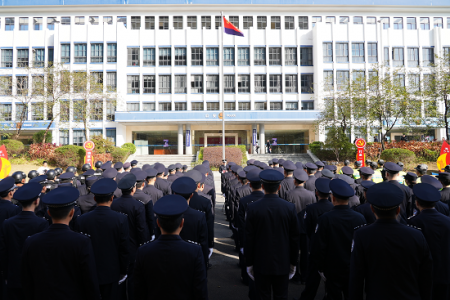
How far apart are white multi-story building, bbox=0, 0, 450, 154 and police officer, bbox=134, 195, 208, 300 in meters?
29.7

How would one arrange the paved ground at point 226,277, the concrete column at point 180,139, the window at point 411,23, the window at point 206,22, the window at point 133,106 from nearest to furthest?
1. the paved ground at point 226,277
2. the concrete column at point 180,139
3. the window at point 133,106
4. the window at point 206,22
5. the window at point 411,23

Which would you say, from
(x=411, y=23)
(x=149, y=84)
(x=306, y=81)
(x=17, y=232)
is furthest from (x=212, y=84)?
(x=17, y=232)

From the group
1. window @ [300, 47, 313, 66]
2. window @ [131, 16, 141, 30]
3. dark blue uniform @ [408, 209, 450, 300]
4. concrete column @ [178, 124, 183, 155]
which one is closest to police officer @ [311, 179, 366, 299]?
dark blue uniform @ [408, 209, 450, 300]

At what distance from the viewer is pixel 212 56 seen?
3484 centimetres

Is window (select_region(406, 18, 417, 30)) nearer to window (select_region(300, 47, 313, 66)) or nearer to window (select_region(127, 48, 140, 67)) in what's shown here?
window (select_region(300, 47, 313, 66))

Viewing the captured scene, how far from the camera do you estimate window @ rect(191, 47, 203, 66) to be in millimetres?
34750

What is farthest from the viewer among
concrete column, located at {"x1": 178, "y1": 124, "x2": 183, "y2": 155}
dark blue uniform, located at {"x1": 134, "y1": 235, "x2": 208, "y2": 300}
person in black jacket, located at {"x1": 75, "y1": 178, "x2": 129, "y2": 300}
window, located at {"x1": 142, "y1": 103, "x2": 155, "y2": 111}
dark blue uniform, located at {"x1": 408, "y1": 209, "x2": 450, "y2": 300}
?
window, located at {"x1": 142, "y1": 103, "x2": 155, "y2": 111}

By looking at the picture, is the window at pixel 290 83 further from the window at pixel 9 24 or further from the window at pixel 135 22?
the window at pixel 9 24

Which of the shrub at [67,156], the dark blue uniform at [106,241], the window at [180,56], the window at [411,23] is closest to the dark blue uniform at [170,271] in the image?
the dark blue uniform at [106,241]

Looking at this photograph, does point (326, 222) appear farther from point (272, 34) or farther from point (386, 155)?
point (272, 34)

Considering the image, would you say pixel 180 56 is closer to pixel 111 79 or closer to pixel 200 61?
pixel 200 61

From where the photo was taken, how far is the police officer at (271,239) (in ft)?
10.7

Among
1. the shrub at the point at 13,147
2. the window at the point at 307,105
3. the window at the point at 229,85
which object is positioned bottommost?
the shrub at the point at 13,147

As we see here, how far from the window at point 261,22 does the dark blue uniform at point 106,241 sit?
38.4m
